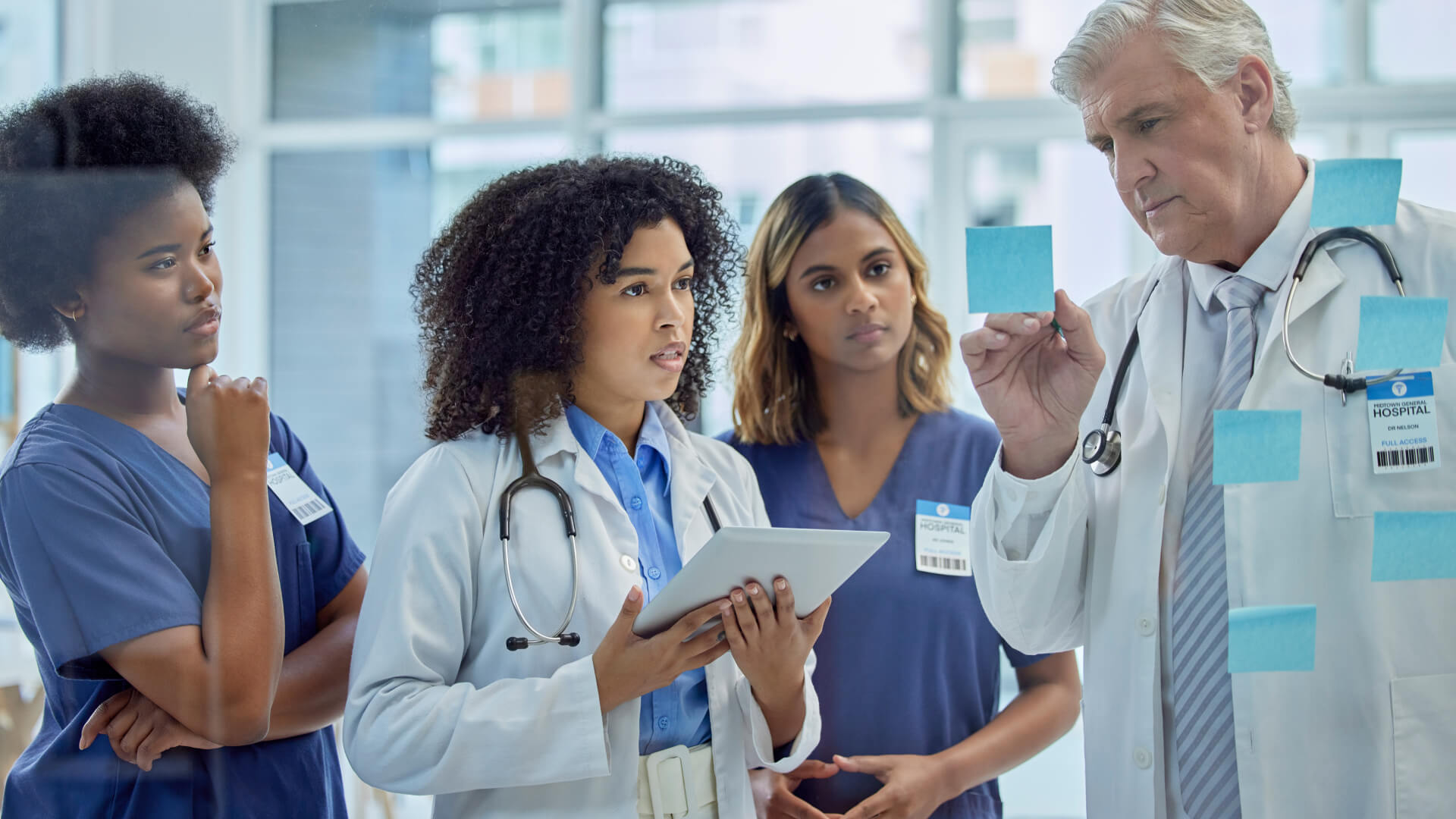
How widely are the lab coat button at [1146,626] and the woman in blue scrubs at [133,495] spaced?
44.2 inches

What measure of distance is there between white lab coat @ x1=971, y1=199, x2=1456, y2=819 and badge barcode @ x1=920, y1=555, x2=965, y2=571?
0.94 feet

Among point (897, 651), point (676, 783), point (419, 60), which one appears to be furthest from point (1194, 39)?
point (419, 60)

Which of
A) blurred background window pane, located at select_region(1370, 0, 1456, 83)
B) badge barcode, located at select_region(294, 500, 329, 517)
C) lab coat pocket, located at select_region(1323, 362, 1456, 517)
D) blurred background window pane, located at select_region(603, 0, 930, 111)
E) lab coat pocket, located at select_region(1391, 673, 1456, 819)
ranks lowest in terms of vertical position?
lab coat pocket, located at select_region(1391, 673, 1456, 819)

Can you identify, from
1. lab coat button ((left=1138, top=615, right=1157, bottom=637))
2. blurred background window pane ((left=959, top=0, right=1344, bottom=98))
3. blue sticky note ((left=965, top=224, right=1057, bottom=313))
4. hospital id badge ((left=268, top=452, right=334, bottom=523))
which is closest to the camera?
blue sticky note ((left=965, top=224, right=1057, bottom=313))

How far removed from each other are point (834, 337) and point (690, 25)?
2.14 m

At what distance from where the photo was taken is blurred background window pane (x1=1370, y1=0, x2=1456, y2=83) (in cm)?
167

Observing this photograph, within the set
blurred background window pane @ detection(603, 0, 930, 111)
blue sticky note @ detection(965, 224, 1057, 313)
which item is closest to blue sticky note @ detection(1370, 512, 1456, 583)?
blue sticky note @ detection(965, 224, 1057, 313)

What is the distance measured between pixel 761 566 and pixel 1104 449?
21.2 inches

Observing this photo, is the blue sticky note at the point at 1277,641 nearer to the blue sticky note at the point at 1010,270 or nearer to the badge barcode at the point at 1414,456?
the badge barcode at the point at 1414,456

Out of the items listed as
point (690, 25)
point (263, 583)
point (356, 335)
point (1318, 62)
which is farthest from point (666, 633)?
point (690, 25)

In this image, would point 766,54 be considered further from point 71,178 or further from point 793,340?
point 71,178

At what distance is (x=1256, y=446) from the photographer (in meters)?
1.23

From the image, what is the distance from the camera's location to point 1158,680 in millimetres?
1341

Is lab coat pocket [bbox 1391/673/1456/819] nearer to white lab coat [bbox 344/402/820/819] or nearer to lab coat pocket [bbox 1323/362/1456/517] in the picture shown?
lab coat pocket [bbox 1323/362/1456/517]
